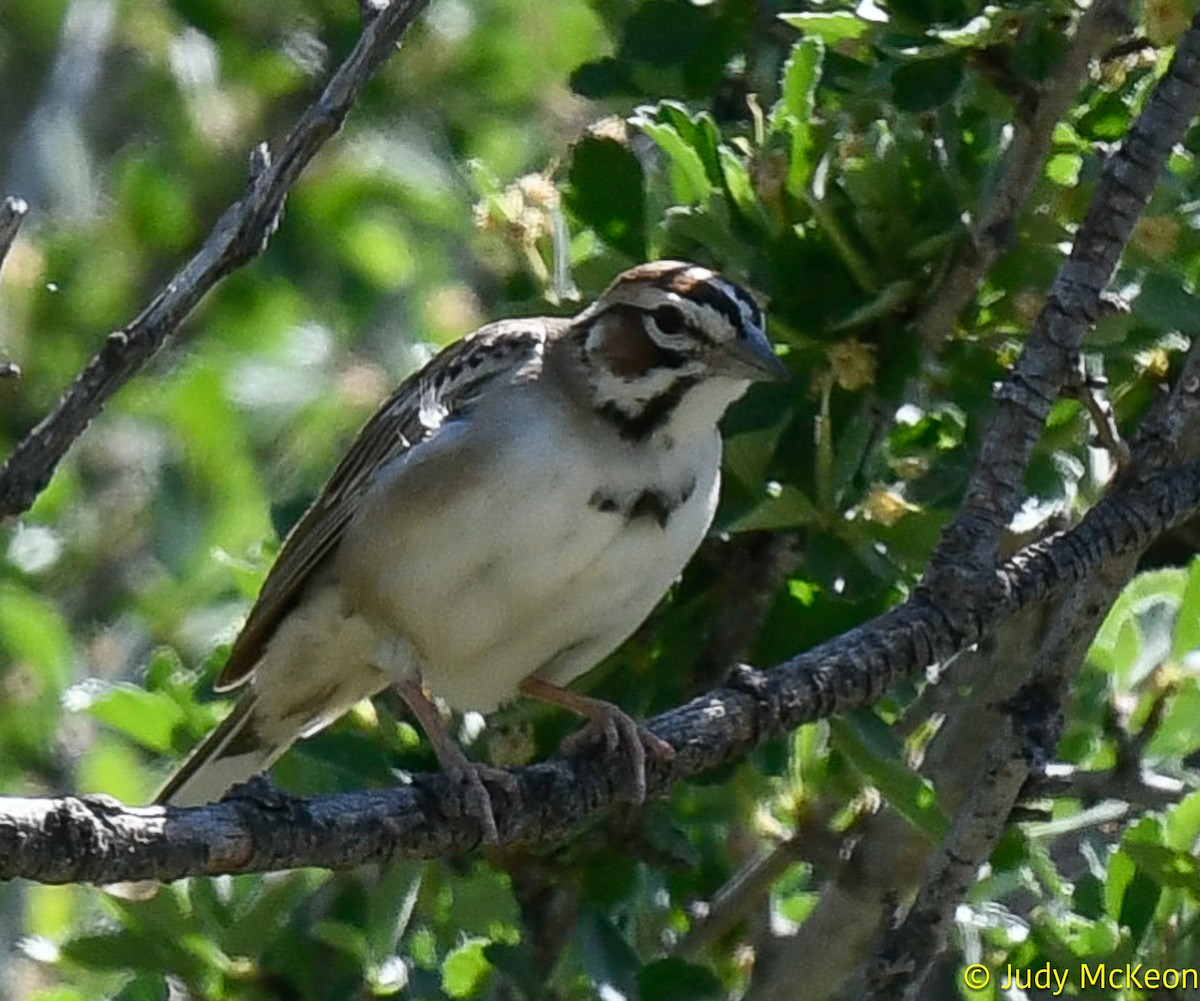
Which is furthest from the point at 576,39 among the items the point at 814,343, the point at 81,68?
the point at 814,343

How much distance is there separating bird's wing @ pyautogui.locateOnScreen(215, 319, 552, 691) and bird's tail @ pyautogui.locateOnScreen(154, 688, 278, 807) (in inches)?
2.3

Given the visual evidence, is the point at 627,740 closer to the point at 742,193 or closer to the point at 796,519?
the point at 796,519

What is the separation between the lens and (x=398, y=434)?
3.67m

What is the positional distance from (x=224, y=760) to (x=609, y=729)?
725 mm

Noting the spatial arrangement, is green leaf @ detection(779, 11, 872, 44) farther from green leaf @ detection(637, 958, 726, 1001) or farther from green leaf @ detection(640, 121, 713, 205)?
green leaf @ detection(637, 958, 726, 1001)

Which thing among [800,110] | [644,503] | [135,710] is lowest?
[135,710]

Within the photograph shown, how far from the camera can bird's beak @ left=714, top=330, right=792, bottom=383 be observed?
325 cm

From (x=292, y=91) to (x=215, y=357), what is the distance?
0.78 m

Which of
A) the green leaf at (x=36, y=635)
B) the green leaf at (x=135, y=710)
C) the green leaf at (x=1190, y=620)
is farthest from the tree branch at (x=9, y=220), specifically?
the green leaf at (x=36, y=635)

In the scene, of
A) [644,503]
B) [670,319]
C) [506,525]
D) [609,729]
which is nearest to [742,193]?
[670,319]

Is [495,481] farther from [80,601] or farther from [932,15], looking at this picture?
[80,601]

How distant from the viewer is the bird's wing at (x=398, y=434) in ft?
11.8

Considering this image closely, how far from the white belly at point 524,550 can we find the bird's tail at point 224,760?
0.31 m

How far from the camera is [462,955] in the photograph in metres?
3.45
